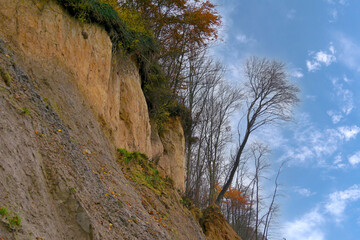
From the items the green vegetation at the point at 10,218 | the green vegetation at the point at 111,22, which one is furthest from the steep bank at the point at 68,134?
the green vegetation at the point at 111,22

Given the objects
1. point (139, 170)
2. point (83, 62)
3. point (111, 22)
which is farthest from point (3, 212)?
point (111, 22)

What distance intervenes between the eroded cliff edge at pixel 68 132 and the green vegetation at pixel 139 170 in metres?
0.42

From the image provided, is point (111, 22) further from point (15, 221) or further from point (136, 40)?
point (15, 221)

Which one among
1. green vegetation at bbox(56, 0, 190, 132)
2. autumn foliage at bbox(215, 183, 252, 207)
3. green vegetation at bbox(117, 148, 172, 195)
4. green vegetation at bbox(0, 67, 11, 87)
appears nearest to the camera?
green vegetation at bbox(0, 67, 11, 87)

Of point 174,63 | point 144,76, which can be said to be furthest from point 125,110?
point 174,63

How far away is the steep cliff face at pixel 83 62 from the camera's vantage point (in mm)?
7199

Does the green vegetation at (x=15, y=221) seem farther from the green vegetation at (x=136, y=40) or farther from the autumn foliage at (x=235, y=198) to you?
the autumn foliage at (x=235, y=198)

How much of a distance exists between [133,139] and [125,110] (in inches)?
42.4

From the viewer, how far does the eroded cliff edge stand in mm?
4492

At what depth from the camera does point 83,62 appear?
8.94 meters

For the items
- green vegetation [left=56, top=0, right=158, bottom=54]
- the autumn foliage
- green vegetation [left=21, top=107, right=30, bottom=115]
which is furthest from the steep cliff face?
the autumn foliage

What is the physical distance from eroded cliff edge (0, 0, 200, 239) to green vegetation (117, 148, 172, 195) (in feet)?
1.38

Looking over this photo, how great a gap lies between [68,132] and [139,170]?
4.14m

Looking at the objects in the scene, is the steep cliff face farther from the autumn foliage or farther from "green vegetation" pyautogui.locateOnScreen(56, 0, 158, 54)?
the autumn foliage
